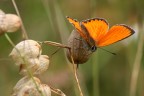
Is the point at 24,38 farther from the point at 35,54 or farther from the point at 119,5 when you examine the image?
the point at 119,5

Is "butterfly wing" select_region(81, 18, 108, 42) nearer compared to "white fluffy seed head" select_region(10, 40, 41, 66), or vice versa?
"white fluffy seed head" select_region(10, 40, 41, 66)

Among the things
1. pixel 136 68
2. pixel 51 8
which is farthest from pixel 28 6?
pixel 136 68

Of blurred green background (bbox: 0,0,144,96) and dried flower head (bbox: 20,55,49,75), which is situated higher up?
dried flower head (bbox: 20,55,49,75)

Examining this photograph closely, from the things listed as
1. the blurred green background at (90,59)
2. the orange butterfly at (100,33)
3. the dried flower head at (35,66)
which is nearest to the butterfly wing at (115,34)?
the orange butterfly at (100,33)

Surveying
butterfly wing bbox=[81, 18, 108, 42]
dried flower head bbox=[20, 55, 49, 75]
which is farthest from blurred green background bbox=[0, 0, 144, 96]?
dried flower head bbox=[20, 55, 49, 75]

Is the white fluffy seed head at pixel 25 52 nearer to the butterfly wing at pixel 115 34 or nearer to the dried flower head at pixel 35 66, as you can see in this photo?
the dried flower head at pixel 35 66

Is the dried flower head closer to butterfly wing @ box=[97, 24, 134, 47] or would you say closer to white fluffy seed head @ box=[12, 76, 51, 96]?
white fluffy seed head @ box=[12, 76, 51, 96]
